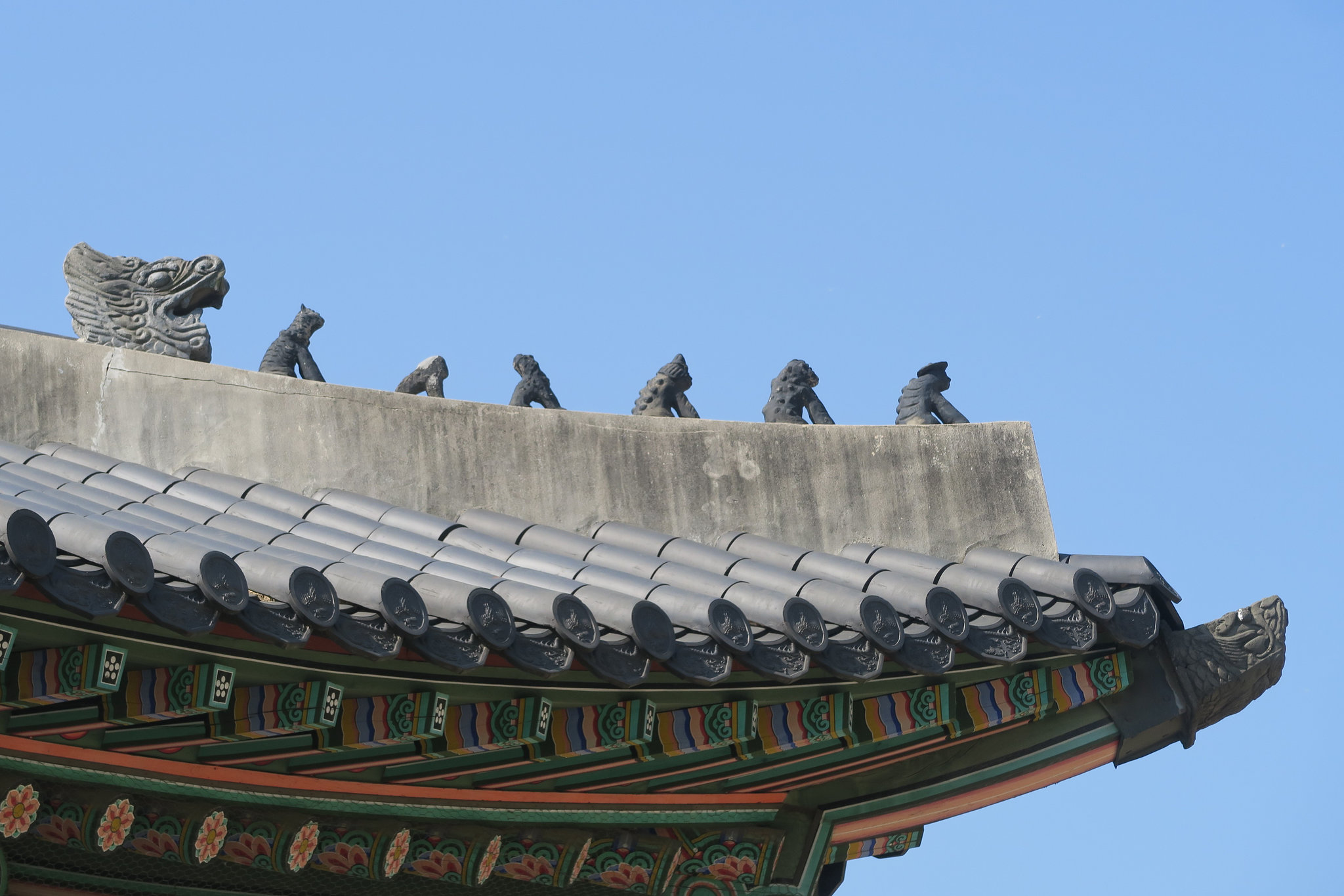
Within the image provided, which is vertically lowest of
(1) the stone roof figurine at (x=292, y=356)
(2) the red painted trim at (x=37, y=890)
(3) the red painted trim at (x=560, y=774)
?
(2) the red painted trim at (x=37, y=890)

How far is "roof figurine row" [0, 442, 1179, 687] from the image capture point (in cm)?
397

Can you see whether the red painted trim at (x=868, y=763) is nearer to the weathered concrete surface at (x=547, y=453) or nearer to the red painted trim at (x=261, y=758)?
the weathered concrete surface at (x=547, y=453)

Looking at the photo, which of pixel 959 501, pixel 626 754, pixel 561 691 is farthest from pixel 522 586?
pixel 959 501

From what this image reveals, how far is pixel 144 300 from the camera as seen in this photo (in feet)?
22.9

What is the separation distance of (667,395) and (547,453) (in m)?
0.80

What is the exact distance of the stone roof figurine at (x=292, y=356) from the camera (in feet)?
23.5

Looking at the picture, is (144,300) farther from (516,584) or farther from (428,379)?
(516,584)

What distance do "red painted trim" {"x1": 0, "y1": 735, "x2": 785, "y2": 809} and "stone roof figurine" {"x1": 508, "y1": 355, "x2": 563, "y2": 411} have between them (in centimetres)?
227

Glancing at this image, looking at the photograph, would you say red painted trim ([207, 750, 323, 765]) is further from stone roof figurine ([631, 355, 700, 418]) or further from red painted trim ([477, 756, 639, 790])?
stone roof figurine ([631, 355, 700, 418])

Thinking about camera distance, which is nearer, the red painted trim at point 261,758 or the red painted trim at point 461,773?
the red painted trim at point 261,758

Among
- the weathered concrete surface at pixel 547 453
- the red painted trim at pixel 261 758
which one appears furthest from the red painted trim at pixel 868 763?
the red painted trim at pixel 261 758

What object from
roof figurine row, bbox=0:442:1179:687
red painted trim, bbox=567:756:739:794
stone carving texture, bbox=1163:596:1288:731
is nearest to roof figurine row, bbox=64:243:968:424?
roof figurine row, bbox=0:442:1179:687

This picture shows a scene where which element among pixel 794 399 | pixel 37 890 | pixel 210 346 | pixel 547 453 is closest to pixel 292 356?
pixel 210 346

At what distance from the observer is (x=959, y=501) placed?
7.09 meters
